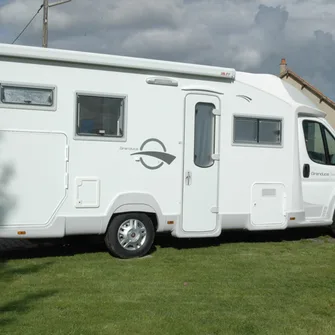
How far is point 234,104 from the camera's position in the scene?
8.47 meters

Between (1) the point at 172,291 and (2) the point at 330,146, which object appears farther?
(2) the point at 330,146

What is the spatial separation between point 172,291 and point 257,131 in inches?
136

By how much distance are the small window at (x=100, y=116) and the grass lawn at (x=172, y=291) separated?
185 cm

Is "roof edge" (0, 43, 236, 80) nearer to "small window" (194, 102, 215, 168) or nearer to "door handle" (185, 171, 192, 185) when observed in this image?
"small window" (194, 102, 215, 168)

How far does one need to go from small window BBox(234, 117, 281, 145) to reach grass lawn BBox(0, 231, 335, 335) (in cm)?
178

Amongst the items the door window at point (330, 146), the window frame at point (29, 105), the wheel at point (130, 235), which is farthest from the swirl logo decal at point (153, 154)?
the door window at point (330, 146)

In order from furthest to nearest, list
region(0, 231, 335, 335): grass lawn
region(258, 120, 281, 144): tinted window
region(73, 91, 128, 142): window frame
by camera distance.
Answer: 1. region(258, 120, 281, 144): tinted window
2. region(73, 91, 128, 142): window frame
3. region(0, 231, 335, 335): grass lawn

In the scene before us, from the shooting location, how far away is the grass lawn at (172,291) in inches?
202

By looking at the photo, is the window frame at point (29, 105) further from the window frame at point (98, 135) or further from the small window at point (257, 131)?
the small window at point (257, 131)

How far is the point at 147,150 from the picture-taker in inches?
308

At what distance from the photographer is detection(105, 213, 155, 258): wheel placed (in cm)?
766

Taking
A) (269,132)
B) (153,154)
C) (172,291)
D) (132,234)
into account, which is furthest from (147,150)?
(172,291)

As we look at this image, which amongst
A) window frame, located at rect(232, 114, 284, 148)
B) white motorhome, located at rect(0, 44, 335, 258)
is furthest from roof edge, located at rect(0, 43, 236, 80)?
window frame, located at rect(232, 114, 284, 148)

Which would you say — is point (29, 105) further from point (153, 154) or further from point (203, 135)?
point (203, 135)
